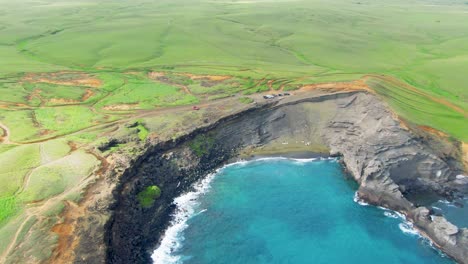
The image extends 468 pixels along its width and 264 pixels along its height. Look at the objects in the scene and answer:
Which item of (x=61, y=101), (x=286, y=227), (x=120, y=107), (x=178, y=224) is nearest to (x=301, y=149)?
(x=286, y=227)

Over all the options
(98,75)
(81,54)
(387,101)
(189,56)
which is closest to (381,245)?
(387,101)

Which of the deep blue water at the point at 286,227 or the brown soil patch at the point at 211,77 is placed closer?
the deep blue water at the point at 286,227

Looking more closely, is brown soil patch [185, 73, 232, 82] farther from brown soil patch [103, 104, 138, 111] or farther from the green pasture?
the green pasture

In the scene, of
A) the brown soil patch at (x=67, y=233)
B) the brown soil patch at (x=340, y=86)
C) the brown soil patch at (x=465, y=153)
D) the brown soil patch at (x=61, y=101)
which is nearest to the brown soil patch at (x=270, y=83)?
the brown soil patch at (x=340, y=86)

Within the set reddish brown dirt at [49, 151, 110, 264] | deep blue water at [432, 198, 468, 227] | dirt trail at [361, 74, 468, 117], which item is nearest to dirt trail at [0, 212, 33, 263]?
reddish brown dirt at [49, 151, 110, 264]

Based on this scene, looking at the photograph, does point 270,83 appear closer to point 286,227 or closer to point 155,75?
point 155,75

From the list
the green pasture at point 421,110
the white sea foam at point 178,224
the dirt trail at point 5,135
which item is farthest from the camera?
the green pasture at point 421,110

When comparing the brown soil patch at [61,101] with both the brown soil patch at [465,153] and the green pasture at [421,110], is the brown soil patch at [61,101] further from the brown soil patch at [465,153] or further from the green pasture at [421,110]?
the brown soil patch at [465,153]
